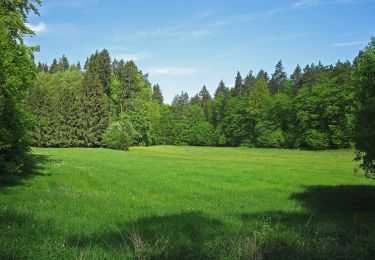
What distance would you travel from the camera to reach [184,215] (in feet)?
52.5

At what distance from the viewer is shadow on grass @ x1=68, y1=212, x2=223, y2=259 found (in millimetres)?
8959

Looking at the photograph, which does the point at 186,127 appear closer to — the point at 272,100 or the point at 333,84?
the point at 272,100

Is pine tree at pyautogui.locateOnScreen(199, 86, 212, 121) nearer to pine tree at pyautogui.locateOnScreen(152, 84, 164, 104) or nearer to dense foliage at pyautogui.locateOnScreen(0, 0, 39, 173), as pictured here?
pine tree at pyautogui.locateOnScreen(152, 84, 164, 104)

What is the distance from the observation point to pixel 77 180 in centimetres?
2603

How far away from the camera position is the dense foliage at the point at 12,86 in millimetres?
19188

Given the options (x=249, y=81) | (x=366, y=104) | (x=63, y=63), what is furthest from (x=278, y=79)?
(x=366, y=104)

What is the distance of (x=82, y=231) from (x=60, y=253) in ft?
11.6

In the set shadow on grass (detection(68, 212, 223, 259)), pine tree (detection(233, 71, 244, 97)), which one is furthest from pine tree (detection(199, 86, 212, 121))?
shadow on grass (detection(68, 212, 223, 259))

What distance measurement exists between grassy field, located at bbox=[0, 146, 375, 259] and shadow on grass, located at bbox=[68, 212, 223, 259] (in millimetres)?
32

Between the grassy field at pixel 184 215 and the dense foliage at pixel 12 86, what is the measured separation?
1.67m

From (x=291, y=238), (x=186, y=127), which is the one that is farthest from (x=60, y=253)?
(x=186, y=127)

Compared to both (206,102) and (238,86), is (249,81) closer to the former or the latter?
(238,86)

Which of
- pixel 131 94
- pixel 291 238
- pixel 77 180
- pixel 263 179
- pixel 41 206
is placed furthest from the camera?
pixel 131 94

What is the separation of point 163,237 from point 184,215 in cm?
451
